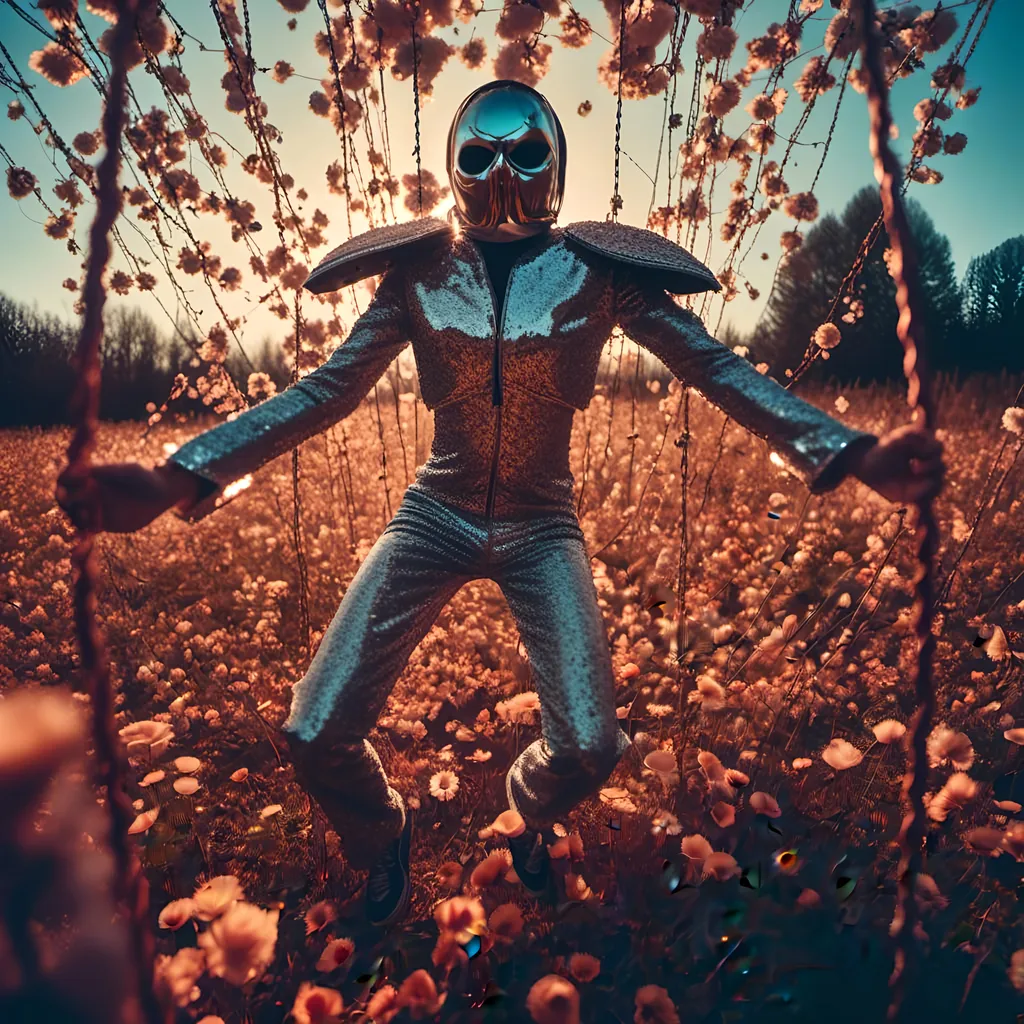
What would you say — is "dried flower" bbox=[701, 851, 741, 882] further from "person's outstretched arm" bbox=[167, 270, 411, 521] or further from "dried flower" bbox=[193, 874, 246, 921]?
"person's outstretched arm" bbox=[167, 270, 411, 521]

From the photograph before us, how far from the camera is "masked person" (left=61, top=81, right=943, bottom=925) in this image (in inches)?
55.6

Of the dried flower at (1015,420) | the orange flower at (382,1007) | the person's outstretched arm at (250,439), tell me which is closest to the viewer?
the person's outstretched arm at (250,439)

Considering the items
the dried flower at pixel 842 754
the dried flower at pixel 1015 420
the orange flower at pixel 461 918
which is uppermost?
the dried flower at pixel 1015 420

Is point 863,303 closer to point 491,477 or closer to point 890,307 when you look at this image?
point 890,307

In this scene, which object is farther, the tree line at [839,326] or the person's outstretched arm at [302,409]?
the tree line at [839,326]

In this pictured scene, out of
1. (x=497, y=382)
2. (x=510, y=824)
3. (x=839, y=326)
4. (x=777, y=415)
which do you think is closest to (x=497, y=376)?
(x=497, y=382)

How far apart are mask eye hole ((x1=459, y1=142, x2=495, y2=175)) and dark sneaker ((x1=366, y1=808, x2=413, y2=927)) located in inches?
70.3

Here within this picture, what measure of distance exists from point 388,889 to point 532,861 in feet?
1.32

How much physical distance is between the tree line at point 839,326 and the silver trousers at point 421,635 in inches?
634

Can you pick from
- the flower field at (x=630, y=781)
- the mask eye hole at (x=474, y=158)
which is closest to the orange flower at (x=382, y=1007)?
the flower field at (x=630, y=781)

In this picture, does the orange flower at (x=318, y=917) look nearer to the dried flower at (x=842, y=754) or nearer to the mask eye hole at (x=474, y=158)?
the dried flower at (x=842, y=754)

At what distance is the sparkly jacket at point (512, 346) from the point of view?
4.91 feet

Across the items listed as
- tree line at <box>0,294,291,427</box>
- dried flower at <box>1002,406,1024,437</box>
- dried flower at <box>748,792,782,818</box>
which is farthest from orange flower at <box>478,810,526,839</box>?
tree line at <box>0,294,291,427</box>

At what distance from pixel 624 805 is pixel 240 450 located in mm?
1410
